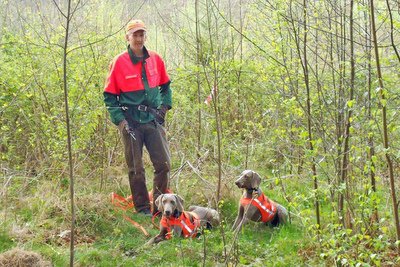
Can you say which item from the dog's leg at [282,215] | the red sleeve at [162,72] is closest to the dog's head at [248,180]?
the dog's leg at [282,215]

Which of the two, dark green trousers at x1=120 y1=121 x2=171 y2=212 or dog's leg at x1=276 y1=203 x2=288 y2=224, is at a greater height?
dark green trousers at x1=120 y1=121 x2=171 y2=212

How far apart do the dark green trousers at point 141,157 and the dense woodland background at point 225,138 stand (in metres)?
0.23

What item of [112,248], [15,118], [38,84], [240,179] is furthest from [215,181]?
[15,118]

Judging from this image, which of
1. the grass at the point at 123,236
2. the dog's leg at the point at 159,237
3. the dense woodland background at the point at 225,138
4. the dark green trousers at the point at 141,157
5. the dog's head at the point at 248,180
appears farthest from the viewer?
the dark green trousers at the point at 141,157

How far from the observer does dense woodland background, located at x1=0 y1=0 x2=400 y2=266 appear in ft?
16.5

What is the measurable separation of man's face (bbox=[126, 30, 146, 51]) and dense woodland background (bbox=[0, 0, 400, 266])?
265 mm

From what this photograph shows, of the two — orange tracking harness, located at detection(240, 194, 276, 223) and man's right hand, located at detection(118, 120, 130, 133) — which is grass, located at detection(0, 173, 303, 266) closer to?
orange tracking harness, located at detection(240, 194, 276, 223)

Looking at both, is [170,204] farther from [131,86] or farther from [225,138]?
[225,138]

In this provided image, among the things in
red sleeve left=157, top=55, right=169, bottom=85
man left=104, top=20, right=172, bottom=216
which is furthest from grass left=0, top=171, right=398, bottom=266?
red sleeve left=157, top=55, right=169, bottom=85

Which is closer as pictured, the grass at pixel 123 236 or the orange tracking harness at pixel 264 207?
the grass at pixel 123 236

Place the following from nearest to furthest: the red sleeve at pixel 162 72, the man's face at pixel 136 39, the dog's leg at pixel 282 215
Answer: the dog's leg at pixel 282 215, the man's face at pixel 136 39, the red sleeve at pixel 162 72

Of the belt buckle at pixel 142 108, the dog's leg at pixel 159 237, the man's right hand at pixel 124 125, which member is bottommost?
the dog's leg at pixel 159 237

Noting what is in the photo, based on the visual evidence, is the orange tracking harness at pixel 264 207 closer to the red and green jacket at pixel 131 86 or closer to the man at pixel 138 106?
the man at pixel 138 106

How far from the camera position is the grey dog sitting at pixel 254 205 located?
21.8ft
